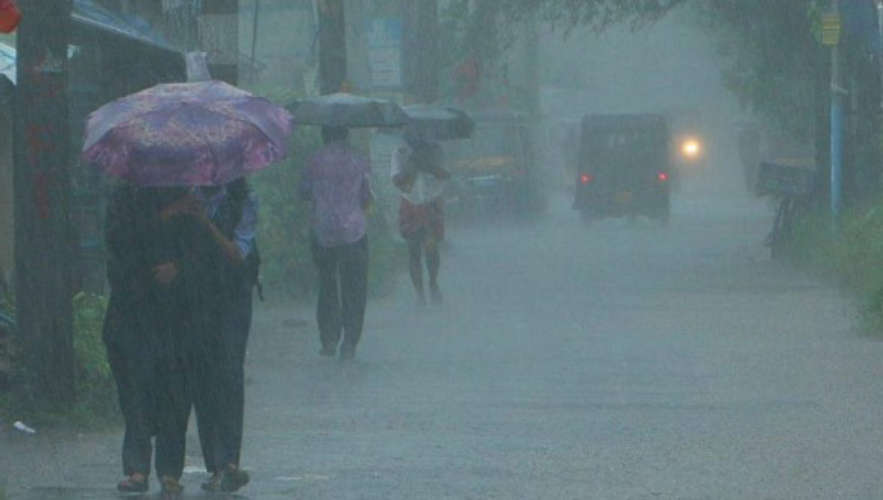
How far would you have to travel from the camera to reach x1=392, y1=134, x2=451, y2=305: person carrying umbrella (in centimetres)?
1945

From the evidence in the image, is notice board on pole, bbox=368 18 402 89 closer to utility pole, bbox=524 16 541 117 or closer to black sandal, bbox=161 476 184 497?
black sandal, bbox=161 476 184 497

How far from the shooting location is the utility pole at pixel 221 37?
17.1 metres

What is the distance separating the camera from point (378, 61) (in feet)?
90.5

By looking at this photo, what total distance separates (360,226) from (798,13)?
46.4 feet

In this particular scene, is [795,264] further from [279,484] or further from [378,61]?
[279,484]

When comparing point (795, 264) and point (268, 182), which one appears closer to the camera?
point (268, 182)

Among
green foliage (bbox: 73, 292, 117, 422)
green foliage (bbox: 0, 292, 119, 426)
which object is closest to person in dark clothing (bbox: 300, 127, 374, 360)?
green foliage (bbox: 0, 292, 119, 426)

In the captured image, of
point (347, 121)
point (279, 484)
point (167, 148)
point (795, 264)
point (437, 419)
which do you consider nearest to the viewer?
point (167, 148)

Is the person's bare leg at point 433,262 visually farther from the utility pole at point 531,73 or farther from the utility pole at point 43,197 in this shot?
the utility pole at point 531,73

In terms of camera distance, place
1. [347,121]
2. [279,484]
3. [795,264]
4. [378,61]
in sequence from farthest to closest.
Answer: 1. [378,61]
2. [795,264]
3. [347,121]
4. [279,484]

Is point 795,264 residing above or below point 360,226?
below

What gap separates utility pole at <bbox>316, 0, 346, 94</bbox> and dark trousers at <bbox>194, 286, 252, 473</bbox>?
1352 cm

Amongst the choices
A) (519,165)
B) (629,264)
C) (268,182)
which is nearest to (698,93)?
(519,165)

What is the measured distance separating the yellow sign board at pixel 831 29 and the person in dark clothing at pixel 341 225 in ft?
30.8
